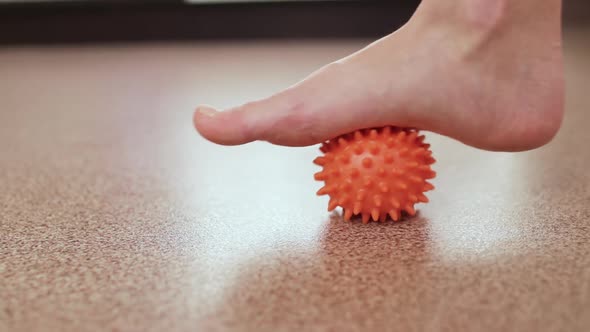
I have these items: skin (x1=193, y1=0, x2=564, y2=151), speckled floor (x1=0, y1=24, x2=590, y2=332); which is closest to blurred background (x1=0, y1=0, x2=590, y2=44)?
speckled floor (x1=0, y1=24, x2=590, y2=332)

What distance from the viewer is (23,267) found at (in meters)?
0.67

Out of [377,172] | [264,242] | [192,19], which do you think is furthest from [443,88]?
[192,19]

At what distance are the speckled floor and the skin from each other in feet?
0.39

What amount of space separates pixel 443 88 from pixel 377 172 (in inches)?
4.9

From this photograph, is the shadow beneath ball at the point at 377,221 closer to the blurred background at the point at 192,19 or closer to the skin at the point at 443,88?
the skin at the point at 443,88

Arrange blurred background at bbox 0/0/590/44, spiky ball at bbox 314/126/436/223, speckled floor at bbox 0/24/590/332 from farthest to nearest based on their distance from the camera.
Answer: blurred background at bbox 0/0/590/44 → spiky ball at bbox 314/126/436/223 → speckled floor at bbox 0/24/590/332

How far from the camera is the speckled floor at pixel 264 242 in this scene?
554mm

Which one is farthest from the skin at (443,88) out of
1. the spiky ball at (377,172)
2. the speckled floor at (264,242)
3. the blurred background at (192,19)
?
the blurred background at (192,19)

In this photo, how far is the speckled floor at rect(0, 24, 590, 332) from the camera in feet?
1.82

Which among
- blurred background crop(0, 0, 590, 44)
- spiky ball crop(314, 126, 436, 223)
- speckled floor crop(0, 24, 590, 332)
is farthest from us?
blurred background crop(0, 0, 590, 44)

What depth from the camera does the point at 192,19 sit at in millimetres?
3424

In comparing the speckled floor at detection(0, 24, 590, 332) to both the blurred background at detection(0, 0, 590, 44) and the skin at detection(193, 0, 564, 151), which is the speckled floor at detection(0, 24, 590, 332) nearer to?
the skin at detection(193, 0, 564, 151)

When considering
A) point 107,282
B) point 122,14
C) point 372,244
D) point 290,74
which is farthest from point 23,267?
point 122,14

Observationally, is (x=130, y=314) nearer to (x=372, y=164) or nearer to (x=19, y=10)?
(x=372, y=164)
